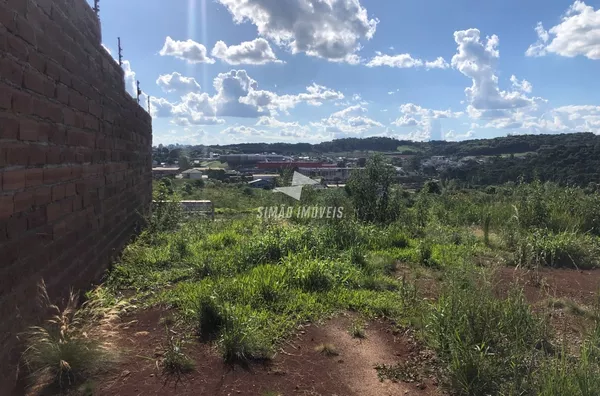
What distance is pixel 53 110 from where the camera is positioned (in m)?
2.76

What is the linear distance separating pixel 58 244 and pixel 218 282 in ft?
5.40

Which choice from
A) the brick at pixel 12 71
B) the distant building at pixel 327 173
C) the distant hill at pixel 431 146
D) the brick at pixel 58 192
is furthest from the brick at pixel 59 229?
the distant hill at pixel 431 146

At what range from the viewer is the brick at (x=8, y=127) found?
6.72 ft

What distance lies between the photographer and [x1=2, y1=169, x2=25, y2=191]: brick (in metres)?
2.10

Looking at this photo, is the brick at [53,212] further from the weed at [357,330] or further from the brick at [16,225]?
the weed at [357,330]

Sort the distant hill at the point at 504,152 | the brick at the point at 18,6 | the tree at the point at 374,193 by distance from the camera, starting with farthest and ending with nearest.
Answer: the distant hill at the point at 504,152 → the tree at the point at 374,193 → the brick at the point at 18,6

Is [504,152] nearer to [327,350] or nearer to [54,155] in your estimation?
[327,350]

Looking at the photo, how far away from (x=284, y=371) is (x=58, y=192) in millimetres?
2134

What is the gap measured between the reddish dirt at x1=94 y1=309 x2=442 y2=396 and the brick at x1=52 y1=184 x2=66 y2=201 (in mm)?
1193

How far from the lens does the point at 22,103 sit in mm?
2281

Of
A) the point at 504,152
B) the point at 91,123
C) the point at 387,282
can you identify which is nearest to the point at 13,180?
the point at 91,123

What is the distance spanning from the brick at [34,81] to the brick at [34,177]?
514mm

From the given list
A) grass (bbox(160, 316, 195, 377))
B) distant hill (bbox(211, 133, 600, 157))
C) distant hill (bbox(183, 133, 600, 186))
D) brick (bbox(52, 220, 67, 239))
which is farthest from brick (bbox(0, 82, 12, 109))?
distant hill (bbox(211, 133, 600, 157))

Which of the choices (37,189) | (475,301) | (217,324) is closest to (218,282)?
(217,324)
